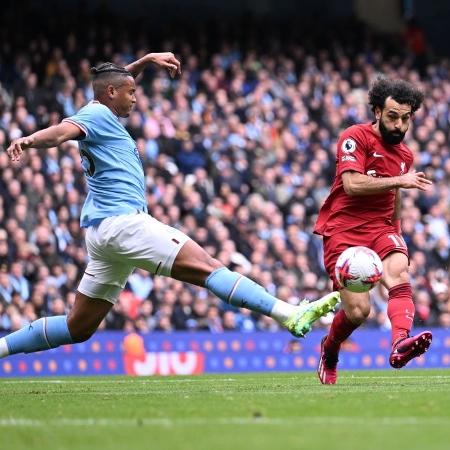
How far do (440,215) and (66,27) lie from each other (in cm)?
814

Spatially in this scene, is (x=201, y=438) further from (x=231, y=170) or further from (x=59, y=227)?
(x=231, y=170)

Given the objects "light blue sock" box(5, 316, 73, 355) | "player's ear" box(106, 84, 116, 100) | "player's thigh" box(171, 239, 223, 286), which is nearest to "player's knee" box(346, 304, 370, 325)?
"player's thigh" box(171, 239, 223, 286)

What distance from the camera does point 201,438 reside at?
6.57 m

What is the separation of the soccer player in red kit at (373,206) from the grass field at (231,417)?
573mm

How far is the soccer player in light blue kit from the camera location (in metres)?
9.37

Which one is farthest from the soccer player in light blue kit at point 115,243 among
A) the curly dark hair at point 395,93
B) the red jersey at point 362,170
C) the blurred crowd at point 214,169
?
the blurred crowd at point 214,169

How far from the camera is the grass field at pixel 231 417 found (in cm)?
642

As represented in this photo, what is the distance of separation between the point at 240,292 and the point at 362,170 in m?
1.81

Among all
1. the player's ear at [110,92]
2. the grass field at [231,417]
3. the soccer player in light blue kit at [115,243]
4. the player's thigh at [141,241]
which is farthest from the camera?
the player's ear at [110,92]

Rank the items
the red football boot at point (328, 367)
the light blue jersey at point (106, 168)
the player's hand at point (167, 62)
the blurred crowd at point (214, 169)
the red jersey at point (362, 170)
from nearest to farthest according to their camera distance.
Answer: the light blue jersey at point (106, 168) < the red jersey at point (362, 170) < the player's hand at point (167, 62) < the red football boot at point (328, 367) < the blurred crowd at point (214, 169)

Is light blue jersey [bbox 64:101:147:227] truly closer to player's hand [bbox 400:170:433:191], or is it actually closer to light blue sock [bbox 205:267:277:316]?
light blue sock [bbox 205:267:277:316]

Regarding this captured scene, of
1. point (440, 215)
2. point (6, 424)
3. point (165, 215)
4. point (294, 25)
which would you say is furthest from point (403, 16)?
point (6, 424)

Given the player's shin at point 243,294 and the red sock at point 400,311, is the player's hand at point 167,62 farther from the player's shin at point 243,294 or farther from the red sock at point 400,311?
the red sock at point 400,311

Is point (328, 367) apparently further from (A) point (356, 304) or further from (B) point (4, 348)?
(B) point (4, 348)
